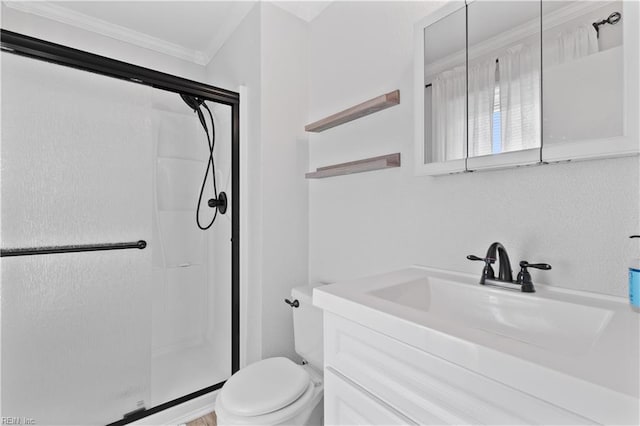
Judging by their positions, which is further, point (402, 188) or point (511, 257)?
point (402, 188)

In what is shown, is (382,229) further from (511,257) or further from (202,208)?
(202,208)

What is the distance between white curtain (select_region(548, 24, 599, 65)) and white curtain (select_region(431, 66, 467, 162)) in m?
0.27

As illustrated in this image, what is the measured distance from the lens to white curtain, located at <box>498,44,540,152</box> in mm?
881

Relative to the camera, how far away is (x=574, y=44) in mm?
820

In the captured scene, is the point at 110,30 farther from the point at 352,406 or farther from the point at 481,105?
the point at 352,406

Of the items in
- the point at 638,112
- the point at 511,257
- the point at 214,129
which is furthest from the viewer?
the point at 214,129

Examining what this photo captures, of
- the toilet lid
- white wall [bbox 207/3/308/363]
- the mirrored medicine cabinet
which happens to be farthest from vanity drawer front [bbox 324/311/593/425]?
white wall [bbox 207/3/308/363]

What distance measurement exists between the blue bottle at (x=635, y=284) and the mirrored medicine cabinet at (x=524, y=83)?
27 cm

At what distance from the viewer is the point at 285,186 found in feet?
5.74

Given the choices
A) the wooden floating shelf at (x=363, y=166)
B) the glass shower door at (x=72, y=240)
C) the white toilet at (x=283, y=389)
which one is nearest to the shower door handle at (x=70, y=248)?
the glass shower door at (x=72, y=240)

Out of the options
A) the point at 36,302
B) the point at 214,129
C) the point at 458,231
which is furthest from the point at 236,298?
the point at 458,231

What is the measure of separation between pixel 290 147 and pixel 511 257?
1238mm

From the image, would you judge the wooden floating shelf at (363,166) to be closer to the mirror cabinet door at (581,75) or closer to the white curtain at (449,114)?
the white curtain at (449,114)

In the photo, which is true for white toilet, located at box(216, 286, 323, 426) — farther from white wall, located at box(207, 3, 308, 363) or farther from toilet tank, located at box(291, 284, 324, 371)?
white wall, located at box(207, 3, 308, 363)
